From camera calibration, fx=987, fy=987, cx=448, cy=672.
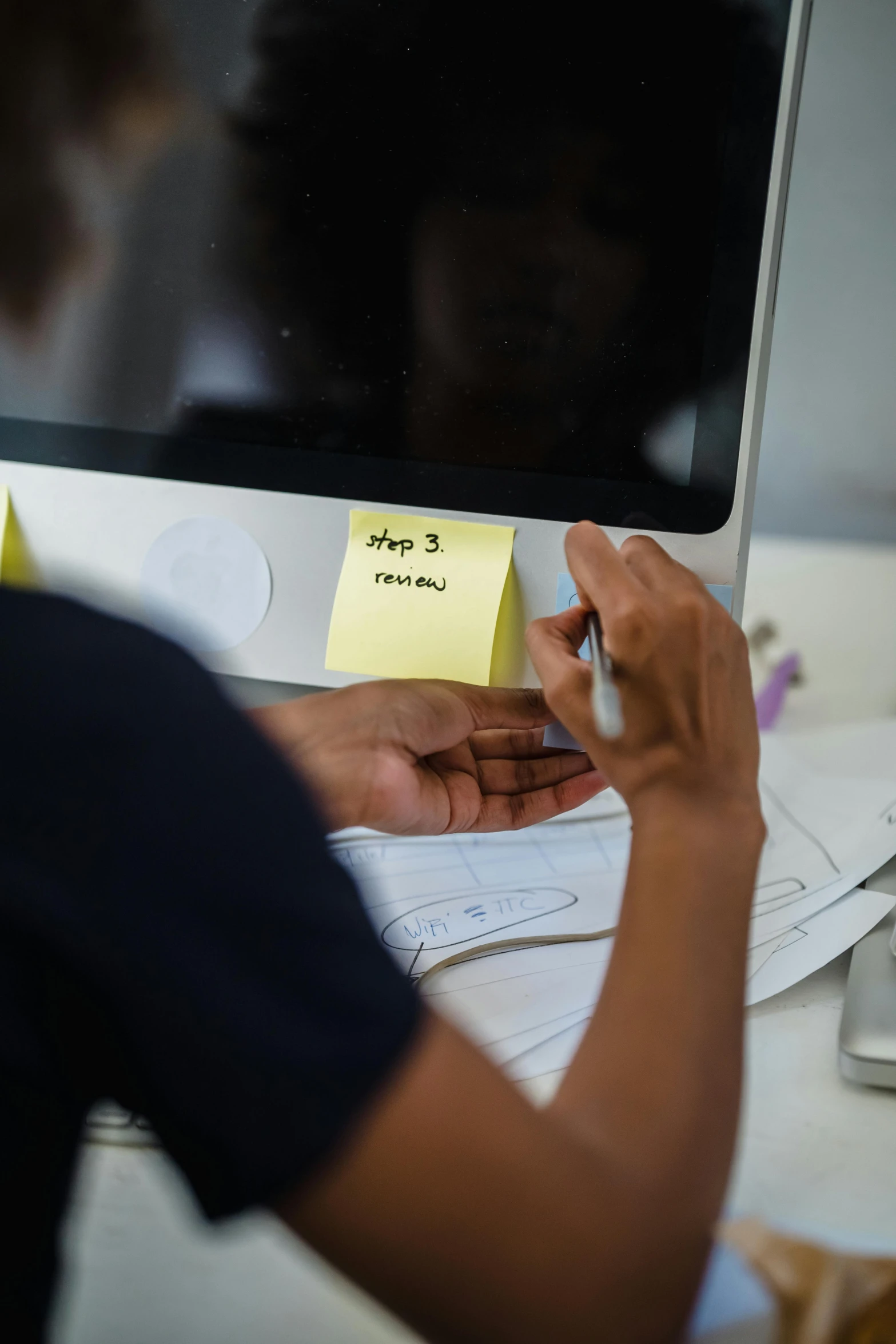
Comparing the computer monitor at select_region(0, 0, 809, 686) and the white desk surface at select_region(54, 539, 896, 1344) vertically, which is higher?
the computer monitor at select_region(0, 0, 809, 686)

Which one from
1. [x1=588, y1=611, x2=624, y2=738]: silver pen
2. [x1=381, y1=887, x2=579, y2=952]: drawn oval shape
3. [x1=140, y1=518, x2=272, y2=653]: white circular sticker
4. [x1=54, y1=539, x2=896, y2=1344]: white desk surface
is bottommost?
[x1=54, y1=539, x2=896, y2=1344]: white desk surface

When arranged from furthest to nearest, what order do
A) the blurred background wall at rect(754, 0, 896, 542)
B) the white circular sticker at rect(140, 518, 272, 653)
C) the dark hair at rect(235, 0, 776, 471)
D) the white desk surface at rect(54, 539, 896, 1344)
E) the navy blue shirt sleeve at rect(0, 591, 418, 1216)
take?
the blurred background wall at rect(754, 0, 896, 542) → the white circular sticker at rect(140, 518, 272, 653) → the dark hair at rect(235, 0, 776, 471) → the white desk surface at rect(54, 539, 896, 1344) → the navy blue shirt sleeve at rect(0, 591, 418, 1216)

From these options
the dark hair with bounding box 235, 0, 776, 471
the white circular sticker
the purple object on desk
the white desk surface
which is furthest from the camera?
the purple object on desk

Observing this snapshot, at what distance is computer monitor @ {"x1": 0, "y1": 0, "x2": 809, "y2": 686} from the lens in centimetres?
43

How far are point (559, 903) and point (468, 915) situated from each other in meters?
0.05

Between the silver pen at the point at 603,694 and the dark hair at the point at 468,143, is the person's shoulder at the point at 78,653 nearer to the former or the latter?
the silver pen at the point at 603,694

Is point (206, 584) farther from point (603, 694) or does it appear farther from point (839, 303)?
point (839, 303)

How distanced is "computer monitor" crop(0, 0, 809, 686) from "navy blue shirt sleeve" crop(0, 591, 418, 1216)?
0.32 meters

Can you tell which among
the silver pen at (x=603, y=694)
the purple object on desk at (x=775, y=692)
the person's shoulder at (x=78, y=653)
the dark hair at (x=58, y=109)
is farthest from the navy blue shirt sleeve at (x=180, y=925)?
the purple object on desk at (x=775, y=692)

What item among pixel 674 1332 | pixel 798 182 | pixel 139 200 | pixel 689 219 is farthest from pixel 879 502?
pixel 674 1332

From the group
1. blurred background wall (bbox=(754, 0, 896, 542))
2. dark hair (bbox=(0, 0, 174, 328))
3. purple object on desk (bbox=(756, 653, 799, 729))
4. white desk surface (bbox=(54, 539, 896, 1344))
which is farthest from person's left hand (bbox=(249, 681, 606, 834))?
blurred background wall (bbox=(754, 0, 896, 542))

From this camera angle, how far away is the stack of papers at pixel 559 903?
44 cm

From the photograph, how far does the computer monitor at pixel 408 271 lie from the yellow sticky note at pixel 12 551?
0.10ft

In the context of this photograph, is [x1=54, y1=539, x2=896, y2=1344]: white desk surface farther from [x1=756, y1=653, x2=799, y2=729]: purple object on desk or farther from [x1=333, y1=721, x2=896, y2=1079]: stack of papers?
[x1=756, y1=653, x2=799, y2=729]: purple object on desk
